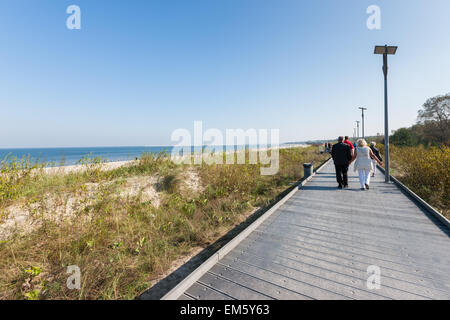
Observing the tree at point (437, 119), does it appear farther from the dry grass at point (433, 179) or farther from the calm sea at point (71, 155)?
the calm sea at point (71, 155)

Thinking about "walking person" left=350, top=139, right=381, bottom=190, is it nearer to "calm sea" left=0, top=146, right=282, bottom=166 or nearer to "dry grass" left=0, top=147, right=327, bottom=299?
"dry grass" left=0, top=147, right=327, bottom=299

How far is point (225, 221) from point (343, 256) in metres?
2.86

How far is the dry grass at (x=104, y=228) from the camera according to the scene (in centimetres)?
265

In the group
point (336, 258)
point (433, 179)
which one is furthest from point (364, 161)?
point (336, 258)

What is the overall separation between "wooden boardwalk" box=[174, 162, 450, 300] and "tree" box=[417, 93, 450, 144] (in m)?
35.1

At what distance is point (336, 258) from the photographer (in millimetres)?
2664

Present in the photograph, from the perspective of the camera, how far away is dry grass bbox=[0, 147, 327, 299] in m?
2.65

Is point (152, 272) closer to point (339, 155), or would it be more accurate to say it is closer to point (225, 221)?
point (225, 221)

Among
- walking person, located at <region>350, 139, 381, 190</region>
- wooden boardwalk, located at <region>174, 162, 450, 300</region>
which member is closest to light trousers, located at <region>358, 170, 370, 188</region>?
walking person, located at <region>350, 139, 381, 190</region>

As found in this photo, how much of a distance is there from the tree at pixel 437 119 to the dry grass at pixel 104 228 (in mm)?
35548

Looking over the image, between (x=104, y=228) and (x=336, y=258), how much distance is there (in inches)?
183
